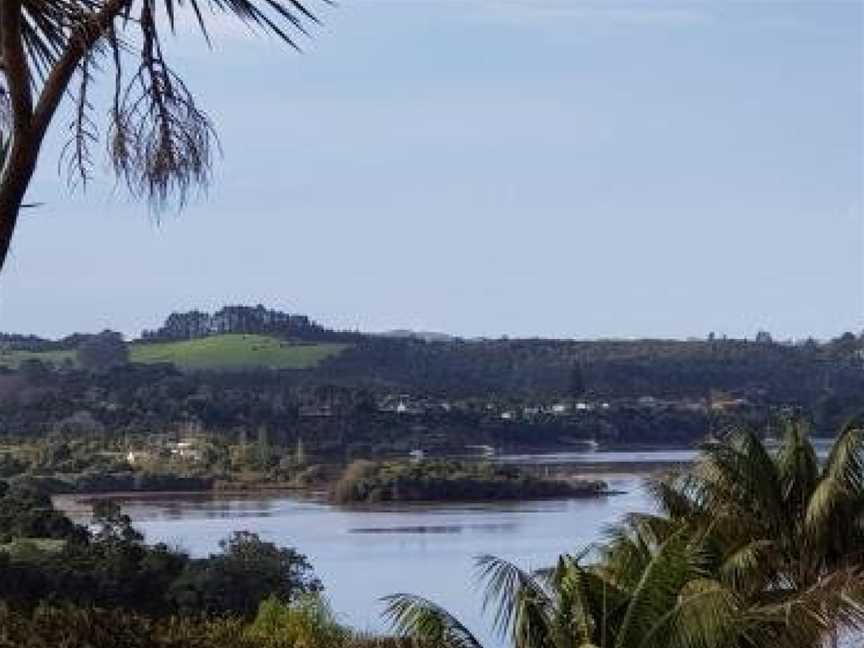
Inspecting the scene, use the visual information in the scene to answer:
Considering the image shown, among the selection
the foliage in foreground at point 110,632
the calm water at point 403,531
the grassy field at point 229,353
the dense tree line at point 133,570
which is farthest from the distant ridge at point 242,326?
the foliage in foreground at point 110,632

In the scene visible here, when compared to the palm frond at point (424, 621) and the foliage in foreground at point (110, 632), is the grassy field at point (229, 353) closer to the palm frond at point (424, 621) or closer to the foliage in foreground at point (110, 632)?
the palm frond at point (424, 621)

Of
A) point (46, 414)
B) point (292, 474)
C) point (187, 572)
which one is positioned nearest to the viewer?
point (187, 572)

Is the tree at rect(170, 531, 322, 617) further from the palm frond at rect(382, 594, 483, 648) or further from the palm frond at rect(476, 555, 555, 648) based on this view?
the palm frond at rect(382, 594, 483, 648)

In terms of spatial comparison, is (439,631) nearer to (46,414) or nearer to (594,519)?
(594,519)

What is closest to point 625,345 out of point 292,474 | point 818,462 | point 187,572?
point 292,474

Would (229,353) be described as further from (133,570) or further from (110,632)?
(110,632)

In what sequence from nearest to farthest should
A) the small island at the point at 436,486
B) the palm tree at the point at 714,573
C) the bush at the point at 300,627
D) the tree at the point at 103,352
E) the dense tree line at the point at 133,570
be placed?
the bush at the point at 300,627 → the palm tree at the point at 714,573 → the dense tree line at the point at 133,570 → the small island at the point at 436,486 → the tree at the point at 103,352

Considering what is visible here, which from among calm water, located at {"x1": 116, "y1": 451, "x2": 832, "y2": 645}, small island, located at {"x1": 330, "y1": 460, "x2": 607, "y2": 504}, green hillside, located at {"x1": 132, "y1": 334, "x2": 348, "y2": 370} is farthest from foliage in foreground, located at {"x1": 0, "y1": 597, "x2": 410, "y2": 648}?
green hillside, located at {"x1": 132, "y1": 334, "x2": 348, "y2": 370}
